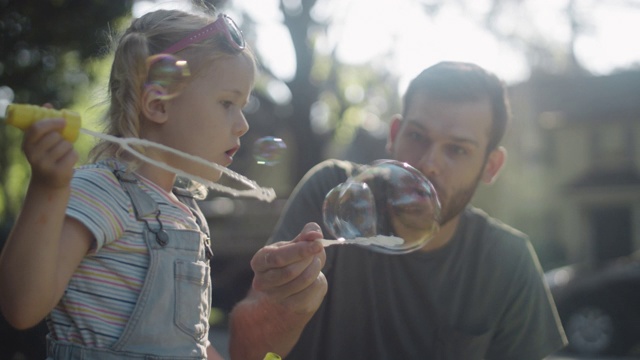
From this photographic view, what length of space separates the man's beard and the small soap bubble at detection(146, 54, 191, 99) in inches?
44.8

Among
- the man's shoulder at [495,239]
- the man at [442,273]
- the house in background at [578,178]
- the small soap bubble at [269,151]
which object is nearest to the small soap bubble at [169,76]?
the small soap bubble at [269,151]

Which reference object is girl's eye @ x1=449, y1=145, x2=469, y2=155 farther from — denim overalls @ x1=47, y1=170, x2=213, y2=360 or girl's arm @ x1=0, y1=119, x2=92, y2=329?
girl's arm @ x1=0, y1=119, x2=92, y2=329

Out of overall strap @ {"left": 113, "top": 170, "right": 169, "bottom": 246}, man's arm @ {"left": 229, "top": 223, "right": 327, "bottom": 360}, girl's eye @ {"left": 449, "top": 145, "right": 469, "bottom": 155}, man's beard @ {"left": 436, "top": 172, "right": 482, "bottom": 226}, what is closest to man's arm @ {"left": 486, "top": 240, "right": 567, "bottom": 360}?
man's beard @ {"left": 436, "top": 172, "right": 482, "bottom": 226}

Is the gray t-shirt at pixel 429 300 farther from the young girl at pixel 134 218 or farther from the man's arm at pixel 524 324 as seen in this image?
the young girl at pixel 134 218

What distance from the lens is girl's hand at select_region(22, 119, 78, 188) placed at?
4.63 ft

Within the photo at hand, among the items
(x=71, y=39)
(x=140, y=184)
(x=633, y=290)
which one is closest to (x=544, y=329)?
(x=140, y=184)

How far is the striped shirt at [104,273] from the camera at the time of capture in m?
1.67

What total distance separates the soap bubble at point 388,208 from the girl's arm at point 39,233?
1.13 metres

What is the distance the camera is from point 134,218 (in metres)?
1.74

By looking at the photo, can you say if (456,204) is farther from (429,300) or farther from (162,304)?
(162,304)

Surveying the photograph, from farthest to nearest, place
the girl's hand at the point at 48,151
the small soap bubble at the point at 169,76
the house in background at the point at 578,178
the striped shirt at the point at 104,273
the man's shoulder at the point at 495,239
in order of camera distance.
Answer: the house in background at the point at 578,178 → the man's shoulder at the point at 495,239 → the small soap bubble at the point at 169,76 → the striped shirt at the point at 104,273 → the girl's hand at the point at 48,151

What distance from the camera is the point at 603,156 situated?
25094 mm

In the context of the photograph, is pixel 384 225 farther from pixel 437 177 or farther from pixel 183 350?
pixel 183 350

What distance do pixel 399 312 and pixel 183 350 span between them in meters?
1.09
